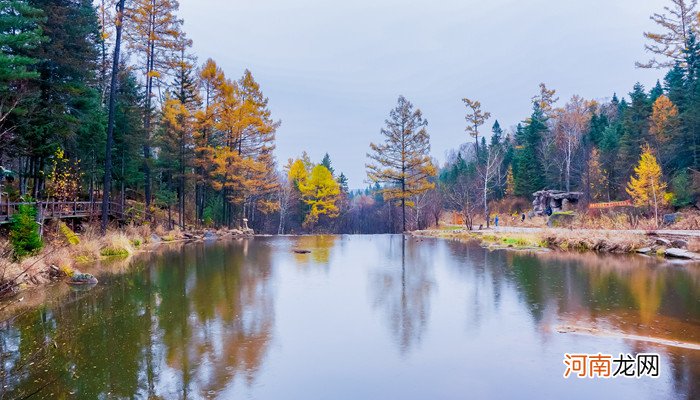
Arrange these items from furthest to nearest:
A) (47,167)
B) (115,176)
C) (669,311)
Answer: (115,176)
(47,167)
(669,311)

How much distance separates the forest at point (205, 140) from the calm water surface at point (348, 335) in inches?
326

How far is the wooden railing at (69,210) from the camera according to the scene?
1511 cm

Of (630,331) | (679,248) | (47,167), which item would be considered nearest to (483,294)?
(630,331)

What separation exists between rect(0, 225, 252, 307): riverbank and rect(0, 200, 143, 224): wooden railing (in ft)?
3.11

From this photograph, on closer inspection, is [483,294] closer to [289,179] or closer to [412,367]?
[412,367]

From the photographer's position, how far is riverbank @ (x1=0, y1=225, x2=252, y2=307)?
9.83 meters

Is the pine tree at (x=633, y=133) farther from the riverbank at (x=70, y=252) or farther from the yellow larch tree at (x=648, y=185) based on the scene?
the riverbank at (x=70, y=252)

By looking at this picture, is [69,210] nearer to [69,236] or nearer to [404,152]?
[69,236]

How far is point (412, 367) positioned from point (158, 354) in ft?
11.6

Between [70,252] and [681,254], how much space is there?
2157cm

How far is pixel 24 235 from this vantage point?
12430 millimetres

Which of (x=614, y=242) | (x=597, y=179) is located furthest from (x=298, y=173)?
(x=614, y=242)

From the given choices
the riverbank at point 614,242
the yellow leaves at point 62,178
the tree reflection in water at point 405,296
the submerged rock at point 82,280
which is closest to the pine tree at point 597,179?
the riverbank at point 614,242

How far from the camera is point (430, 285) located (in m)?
11.7
